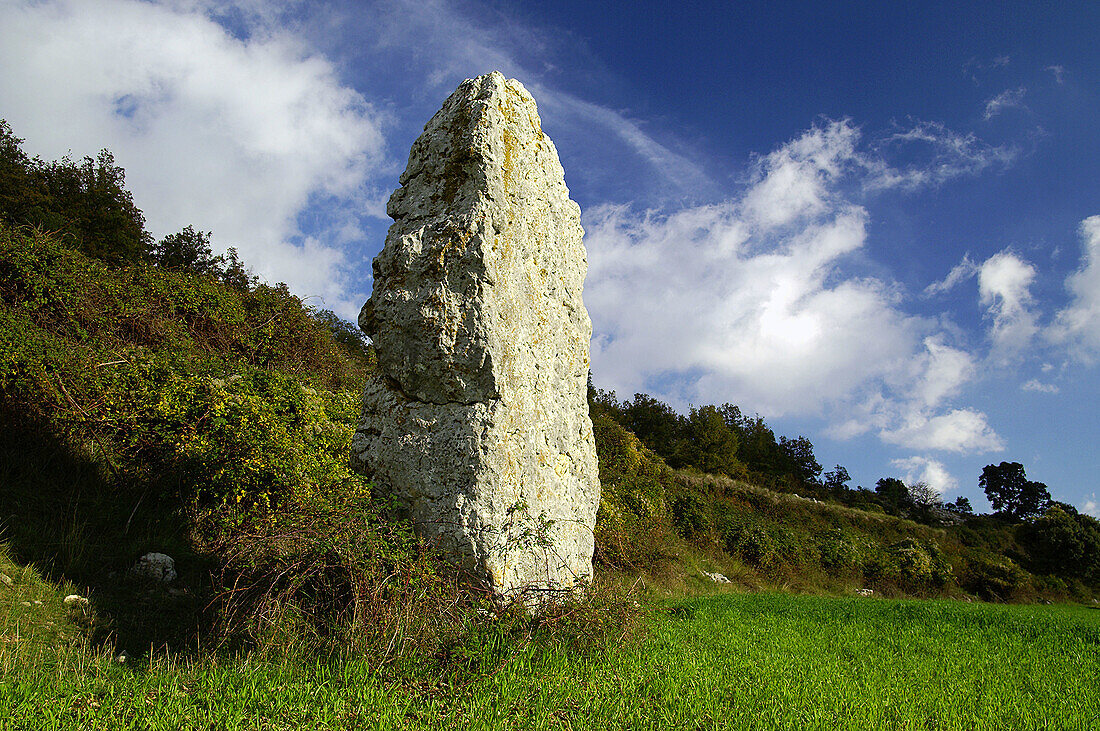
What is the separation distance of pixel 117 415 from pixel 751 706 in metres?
8.18

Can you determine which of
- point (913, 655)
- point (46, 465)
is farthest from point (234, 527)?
point (913, 655)

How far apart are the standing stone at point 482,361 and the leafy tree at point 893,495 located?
28739 millimetres

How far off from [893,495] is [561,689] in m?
33.0

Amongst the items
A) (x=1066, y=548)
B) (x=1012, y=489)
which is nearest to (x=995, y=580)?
(x=1066, y=548)

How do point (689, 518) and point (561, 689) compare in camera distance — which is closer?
point (561, 689)

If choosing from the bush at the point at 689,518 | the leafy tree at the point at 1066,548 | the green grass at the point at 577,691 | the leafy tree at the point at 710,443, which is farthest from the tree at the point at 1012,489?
the green grass at the point at 577,691

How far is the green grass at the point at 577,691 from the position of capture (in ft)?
10.8

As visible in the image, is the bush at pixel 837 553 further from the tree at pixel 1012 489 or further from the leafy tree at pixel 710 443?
the tree at pixel 1012 489

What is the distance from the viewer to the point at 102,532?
709 cm

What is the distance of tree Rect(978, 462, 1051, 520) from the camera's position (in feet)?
112

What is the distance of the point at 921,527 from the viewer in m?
24.3

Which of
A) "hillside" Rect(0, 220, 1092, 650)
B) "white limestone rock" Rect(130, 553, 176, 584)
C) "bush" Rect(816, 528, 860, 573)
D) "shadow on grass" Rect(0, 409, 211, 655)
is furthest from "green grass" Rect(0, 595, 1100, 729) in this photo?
"bush" Rect(816, 528, 860, 573)

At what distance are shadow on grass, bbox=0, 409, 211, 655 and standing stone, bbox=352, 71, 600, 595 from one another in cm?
240

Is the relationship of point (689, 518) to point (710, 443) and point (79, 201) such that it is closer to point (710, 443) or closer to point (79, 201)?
point (710, 443)
